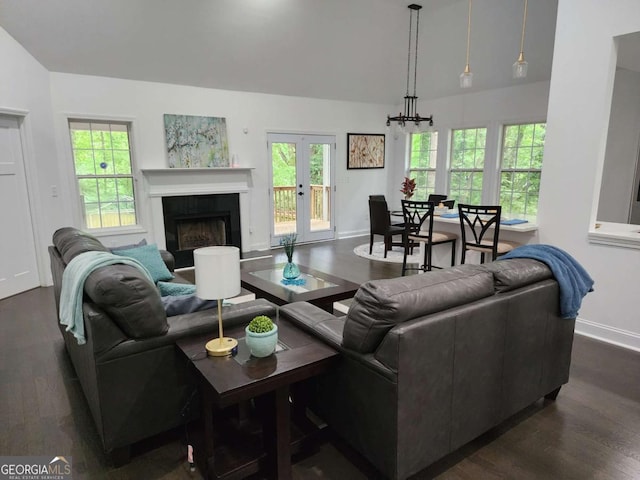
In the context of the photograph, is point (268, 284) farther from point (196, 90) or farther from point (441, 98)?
point (441, 98)

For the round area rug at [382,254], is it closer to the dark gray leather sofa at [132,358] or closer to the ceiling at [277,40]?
the ceiling at [277,40]

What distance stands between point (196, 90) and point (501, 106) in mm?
4837

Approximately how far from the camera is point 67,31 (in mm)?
4492

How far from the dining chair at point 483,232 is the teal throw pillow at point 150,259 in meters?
3.09

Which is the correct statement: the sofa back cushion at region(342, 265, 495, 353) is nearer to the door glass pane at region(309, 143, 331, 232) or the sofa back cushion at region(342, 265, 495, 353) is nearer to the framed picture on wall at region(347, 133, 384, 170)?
the door glass pane at region(309, 143, 331, 232)

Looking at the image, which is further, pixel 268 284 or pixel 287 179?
pixel 287 179

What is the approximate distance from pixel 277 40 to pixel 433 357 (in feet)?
16.9

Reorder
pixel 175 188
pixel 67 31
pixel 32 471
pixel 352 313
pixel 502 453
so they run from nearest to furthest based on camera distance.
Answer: pixel 352 313 < pixel 32 471 < pixel 502 453 < pixel 67 31 < pixel 175 188

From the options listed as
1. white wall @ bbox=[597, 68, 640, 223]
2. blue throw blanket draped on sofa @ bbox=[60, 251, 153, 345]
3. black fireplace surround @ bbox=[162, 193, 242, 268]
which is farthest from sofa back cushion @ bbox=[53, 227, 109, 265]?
white wall @ bbox=[597, 68, 640, 223]

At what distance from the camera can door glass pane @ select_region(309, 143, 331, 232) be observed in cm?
743

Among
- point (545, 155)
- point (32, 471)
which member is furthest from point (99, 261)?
point (545, 155)

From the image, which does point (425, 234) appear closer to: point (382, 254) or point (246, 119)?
point (382, 254)

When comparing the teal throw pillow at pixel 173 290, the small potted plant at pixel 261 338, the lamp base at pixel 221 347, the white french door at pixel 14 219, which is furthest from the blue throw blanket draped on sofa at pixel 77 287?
the white french door at pixel 14 219

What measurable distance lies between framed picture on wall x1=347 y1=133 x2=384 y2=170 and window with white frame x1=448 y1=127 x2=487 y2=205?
4.75ft
